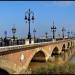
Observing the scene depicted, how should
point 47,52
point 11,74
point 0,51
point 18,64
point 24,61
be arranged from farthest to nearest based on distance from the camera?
point 47,52 → point 24,61 → point 18,64 → point 11,74 → point 0,51

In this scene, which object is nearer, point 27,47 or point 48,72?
point 48,72

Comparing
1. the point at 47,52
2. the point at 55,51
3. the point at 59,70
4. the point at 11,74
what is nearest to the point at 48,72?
the point at 59,70

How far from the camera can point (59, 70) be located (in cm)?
3083

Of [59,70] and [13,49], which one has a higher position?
[13,49]

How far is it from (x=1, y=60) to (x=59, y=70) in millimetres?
7930

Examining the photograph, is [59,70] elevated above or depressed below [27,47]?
below

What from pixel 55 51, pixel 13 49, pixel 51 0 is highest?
pixel 51 0

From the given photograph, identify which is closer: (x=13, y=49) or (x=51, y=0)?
(x=51, y=0)

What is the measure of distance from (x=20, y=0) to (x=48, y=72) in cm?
1498

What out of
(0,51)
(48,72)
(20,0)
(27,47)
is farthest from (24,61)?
(20,0)

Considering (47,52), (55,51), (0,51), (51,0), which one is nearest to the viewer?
(51,0)

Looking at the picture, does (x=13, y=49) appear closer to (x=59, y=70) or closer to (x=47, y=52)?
(x=59, y=70)

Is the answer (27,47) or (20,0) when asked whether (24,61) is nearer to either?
(27,47)

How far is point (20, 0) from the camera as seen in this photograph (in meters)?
15.8
